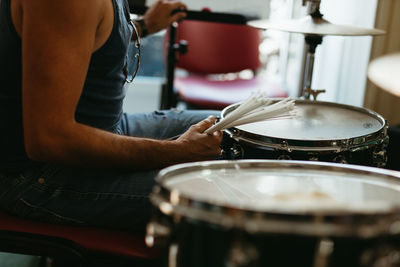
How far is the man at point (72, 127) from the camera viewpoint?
96cm

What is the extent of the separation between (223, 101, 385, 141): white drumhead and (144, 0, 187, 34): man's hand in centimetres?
62

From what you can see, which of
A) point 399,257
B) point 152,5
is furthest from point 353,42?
point 399,257

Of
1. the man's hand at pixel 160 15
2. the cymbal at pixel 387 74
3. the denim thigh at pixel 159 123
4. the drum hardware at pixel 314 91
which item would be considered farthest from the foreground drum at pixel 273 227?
the man's hand at pixel 160 15

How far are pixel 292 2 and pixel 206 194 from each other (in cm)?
217

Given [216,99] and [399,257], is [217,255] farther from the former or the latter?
[216,99]

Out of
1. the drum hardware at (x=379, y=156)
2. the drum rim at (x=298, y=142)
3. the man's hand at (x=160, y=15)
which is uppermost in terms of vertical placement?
the man's hand at (x=160, y=15)

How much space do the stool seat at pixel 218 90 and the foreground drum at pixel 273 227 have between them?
1.44 meters

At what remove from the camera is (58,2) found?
3.09ft

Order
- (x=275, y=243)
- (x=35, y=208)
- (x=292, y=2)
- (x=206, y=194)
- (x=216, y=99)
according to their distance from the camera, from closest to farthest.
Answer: (x=275, y=243) → (x=206, y=194) → (x=35, y=208) → (x=216, y=99) → (x=292, y=2)

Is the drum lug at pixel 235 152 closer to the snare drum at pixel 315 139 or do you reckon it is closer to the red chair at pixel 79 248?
the snare drum at pixel 315 139

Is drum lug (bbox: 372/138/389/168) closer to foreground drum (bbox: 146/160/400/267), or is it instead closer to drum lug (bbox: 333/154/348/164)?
drum lug (bbox: 333/154/348/164)

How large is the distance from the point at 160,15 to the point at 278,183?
1120mm

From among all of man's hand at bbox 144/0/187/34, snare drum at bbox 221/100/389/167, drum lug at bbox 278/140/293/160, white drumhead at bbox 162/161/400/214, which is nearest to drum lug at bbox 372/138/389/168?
snare drum at bbox 221/100/389/167

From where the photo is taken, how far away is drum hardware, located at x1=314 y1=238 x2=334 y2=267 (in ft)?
2.33
